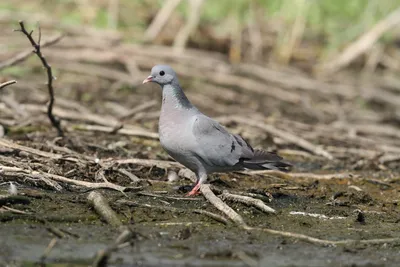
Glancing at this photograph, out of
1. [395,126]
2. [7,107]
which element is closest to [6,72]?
[7,107]

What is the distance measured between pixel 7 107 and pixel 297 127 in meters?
3.29

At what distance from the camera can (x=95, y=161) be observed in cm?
609

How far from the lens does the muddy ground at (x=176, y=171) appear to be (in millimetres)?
4555

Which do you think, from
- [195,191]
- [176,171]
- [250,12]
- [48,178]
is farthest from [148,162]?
[250,12]

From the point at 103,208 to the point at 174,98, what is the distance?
4.48 ft

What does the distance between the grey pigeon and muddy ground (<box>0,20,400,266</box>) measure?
21cm

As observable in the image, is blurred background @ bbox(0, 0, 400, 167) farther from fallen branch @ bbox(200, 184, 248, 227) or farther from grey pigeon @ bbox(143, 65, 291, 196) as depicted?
fallen branch @ bbox(200, 184, 248, 227)

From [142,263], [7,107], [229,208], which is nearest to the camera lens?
[142,263]

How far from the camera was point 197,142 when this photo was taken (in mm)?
5695

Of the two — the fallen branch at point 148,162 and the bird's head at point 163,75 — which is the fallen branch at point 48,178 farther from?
the bird's head at point 163,75

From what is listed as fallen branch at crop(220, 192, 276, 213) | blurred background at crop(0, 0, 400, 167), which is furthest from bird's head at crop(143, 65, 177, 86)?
blurred background at crop(0, 0, 400, 167)

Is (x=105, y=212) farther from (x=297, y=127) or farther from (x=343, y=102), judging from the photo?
(x=343, y=102)

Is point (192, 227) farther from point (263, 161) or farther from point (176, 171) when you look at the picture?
point (176, 171)

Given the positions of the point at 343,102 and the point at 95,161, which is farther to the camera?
the point at 343,102
